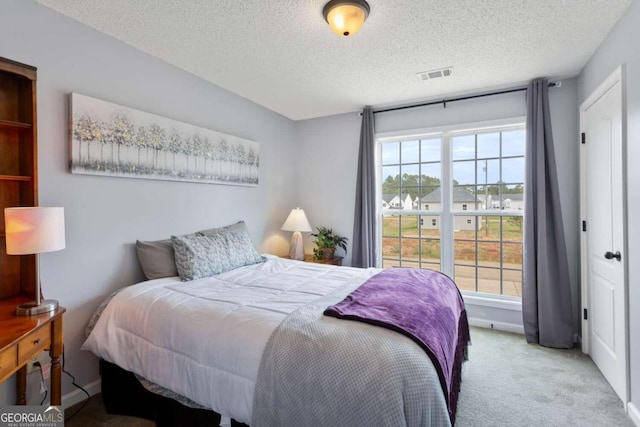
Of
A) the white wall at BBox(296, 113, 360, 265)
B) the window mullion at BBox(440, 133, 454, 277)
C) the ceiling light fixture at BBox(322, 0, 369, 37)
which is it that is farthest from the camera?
the white wall at BBox(296, 113, 360, 265)

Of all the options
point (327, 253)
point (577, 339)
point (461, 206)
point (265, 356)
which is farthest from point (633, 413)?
point (327, 253)

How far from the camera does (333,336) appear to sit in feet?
4.56

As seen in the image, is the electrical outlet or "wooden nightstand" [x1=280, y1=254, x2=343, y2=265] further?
"wooden nightstand" [x1=280, y1=254, x2=343, y2=265]

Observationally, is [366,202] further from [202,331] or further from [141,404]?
[141,404]

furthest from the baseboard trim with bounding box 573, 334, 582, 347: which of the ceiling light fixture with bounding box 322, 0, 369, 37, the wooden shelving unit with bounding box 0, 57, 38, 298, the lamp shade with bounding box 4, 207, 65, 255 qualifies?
the wooden shelving unit with bounding box 0, 57, 38, 298

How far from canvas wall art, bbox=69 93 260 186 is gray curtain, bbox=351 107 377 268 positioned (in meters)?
1.45

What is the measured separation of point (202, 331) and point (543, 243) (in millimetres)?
3036

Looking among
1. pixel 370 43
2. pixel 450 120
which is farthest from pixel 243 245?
pixel 450 120

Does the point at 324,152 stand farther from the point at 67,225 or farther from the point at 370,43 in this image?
the point at 67,225

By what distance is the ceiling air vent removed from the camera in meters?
2.82

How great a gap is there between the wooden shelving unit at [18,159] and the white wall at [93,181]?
217mm

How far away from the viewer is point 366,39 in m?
2.30

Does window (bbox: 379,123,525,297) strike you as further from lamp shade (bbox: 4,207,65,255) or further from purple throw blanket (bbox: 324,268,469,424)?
lamp shade (bbox: 4,207,65,255)

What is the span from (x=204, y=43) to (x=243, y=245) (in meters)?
1.70
